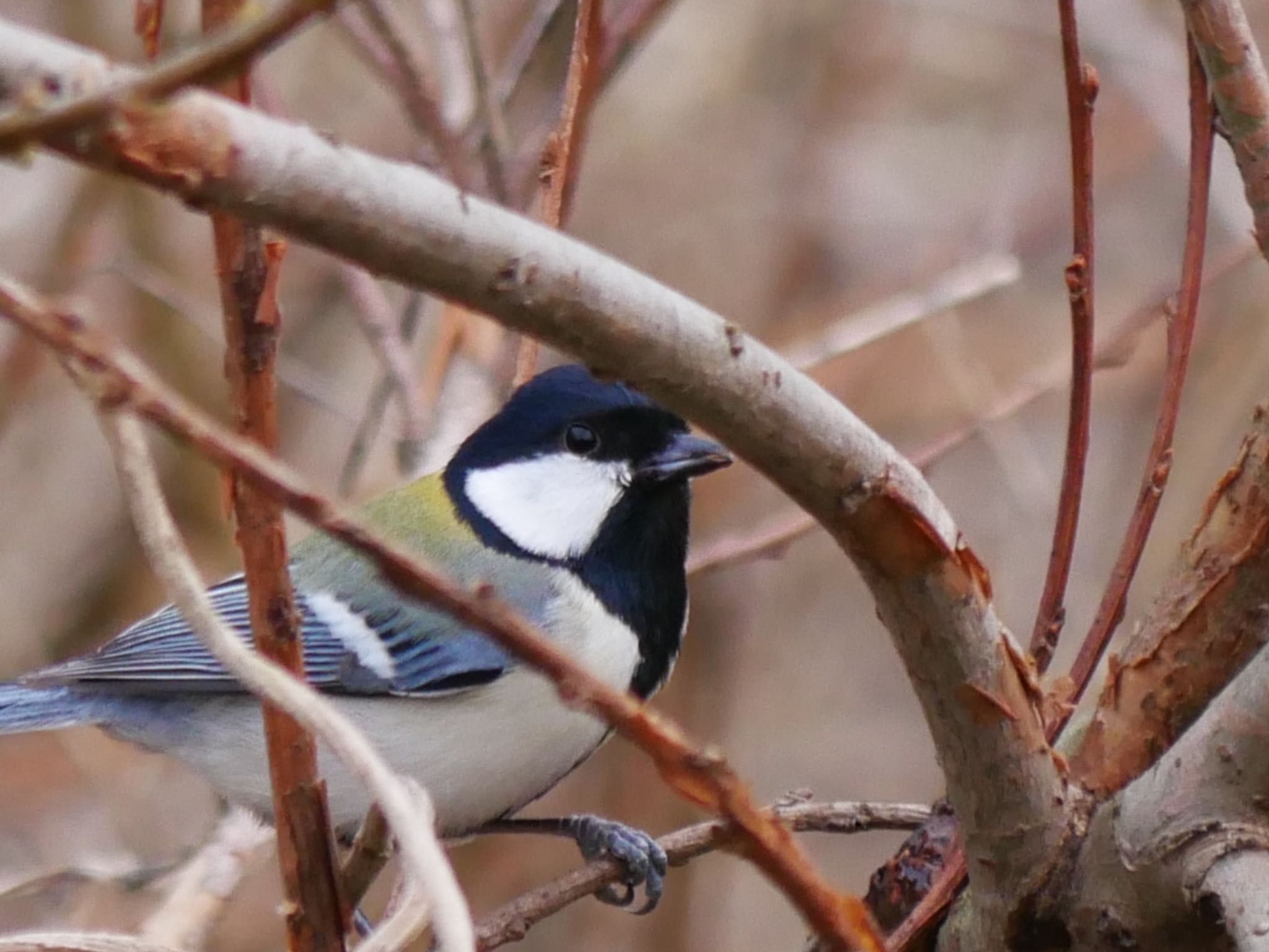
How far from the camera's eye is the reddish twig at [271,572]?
98 centimetres

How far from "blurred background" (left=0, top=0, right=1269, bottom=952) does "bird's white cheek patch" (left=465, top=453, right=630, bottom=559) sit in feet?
1.38

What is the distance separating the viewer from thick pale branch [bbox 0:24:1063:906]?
70 cm

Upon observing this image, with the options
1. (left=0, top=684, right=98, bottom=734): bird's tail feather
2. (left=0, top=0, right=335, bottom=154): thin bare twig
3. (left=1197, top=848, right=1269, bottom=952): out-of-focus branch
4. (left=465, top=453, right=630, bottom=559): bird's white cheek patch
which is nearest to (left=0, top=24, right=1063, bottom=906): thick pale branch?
(left=0, top=0, right=335, bottom=154): thin bare twig

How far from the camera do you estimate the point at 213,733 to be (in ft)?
7.20

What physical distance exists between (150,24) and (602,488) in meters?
1.24

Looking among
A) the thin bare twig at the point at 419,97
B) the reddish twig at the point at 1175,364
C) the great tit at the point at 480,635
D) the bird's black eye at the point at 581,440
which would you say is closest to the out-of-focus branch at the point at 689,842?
the reddish twig at the point at 1175,364

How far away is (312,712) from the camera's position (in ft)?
2.92

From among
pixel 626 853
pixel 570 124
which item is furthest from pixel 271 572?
pixel 626 853

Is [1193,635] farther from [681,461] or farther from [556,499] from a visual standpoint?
[556,499]

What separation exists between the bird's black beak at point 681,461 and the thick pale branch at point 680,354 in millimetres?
928

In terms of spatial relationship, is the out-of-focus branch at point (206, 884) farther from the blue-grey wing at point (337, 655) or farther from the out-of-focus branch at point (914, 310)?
the out-of-focus branch at point (914, 310)

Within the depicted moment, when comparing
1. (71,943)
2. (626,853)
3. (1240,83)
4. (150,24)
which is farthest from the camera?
(626,853)

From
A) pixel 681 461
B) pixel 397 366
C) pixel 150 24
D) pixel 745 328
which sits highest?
pixel 745 328

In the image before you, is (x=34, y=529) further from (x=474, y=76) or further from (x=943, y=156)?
(x=943, y=156)
